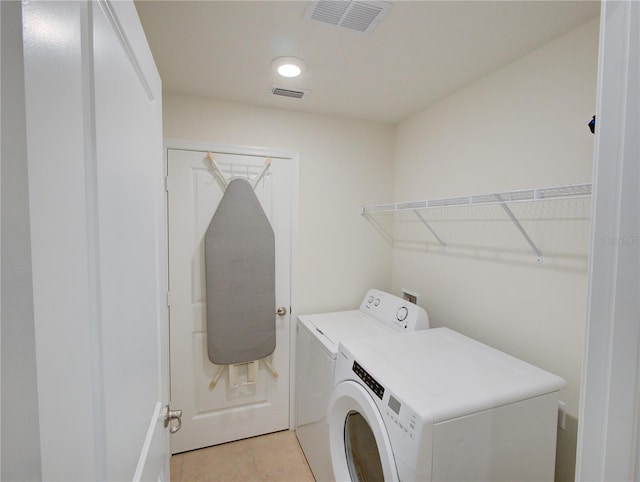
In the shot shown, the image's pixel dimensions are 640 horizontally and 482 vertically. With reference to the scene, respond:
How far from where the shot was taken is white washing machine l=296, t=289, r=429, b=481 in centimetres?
174

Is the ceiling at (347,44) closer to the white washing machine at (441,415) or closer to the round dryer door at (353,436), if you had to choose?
the white washing machine at (441,415)

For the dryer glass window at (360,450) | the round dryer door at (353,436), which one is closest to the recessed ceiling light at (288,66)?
the round dryer door at (353,436)

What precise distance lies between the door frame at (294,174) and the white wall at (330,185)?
0.04m

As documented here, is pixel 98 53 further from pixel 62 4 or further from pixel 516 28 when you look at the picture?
pixel 516 28

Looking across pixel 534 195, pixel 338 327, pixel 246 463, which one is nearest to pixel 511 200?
pixel 534 195

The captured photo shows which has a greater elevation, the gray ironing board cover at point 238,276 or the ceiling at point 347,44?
the ceiling at point 347,44

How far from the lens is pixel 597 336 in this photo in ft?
1.74

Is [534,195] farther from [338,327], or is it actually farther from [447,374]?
[338,327]

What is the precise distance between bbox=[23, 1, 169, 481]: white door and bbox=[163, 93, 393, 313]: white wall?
4.65ft

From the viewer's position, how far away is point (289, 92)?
196 cm

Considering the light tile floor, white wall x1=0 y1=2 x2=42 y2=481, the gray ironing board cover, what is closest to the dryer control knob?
the gray ironing board cover

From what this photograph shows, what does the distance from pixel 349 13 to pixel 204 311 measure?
1.90 metres

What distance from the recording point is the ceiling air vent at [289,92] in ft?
6.27

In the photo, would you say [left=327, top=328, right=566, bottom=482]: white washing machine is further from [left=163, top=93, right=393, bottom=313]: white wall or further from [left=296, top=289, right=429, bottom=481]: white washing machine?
[left=163, top=93, right=393, bottom=313]: white wall
